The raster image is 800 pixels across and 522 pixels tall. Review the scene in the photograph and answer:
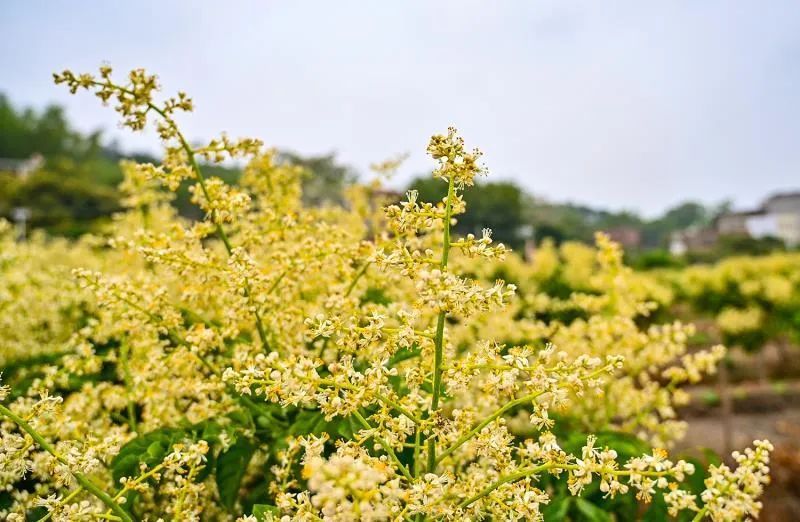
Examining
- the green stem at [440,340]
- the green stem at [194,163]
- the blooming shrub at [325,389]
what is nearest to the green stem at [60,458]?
the blooming shrub at [325,389]

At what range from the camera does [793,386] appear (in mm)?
15148

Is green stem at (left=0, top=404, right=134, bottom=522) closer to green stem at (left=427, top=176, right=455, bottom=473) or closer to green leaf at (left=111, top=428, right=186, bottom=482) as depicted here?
green leaf at (left=111, top=428, right=186, bottom=482)

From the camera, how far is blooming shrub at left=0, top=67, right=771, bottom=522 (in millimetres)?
1406

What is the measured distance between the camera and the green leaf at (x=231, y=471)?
1919mm

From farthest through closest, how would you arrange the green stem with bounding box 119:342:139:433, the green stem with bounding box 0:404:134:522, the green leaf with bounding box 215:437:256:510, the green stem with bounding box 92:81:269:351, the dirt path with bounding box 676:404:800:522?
the dirt path with bounding box 676:404:800:522
the green stem with bounding box 119:342:139:433
the green leaf with bounding box 215:437:256:510
the green stem with bounding box 92:81:269:351
the green stem with bounding box 0:404:134:522

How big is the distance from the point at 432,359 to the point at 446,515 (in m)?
0.41

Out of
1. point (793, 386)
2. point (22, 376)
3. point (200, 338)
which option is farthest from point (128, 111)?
point (793, 386)

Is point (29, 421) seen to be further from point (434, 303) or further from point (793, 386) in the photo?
point (793, 386)

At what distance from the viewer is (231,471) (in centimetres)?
195

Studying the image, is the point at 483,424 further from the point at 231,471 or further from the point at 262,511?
the point at 231,471

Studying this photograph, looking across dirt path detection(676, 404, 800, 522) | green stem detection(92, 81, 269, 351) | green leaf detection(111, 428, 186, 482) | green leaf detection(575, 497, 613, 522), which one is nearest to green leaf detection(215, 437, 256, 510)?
green leaf detection(111, 428, 186, 482)

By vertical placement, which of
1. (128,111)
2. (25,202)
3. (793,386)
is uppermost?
(25,202)

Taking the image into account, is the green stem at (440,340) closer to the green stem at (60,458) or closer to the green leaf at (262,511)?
the green leaf at (262,511)

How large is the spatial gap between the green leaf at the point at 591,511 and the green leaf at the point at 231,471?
1.07 m
